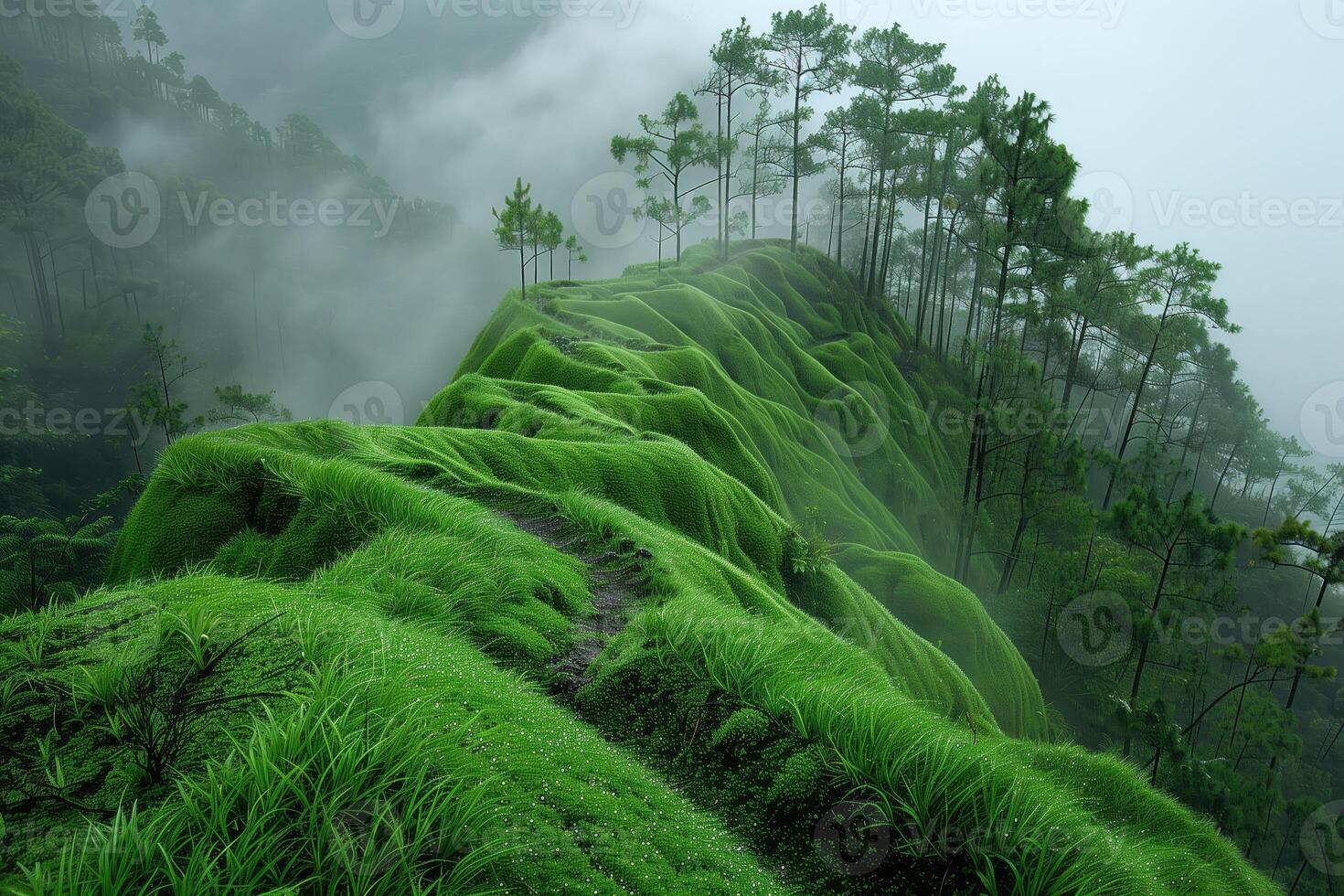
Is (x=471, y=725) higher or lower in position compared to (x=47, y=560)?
higher

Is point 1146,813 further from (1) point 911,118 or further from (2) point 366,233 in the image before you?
(2) point 366,233

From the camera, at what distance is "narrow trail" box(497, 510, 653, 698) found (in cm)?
476

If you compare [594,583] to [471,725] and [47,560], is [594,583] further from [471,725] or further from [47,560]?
[47,560]

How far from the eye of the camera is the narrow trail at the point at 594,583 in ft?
15.6

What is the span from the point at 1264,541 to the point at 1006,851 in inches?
710

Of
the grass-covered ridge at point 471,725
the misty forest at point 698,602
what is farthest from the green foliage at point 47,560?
the grass-covered ridge at point 471,725

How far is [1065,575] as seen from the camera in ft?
97.0

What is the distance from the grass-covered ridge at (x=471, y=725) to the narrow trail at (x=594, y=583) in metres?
0.03

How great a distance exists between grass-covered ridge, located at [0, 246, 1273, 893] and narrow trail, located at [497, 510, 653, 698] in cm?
3

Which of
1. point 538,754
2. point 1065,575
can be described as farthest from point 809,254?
point 538,754

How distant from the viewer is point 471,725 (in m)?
3.20

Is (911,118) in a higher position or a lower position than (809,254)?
higher

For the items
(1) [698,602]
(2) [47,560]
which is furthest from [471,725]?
(2) [47,560]

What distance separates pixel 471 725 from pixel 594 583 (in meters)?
3.17
